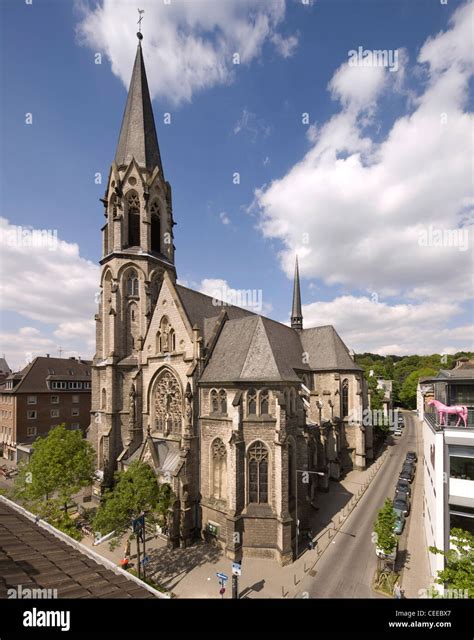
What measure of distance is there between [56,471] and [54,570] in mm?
14964

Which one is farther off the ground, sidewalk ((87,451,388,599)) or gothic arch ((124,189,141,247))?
gothic arch ((124,189,141,247))

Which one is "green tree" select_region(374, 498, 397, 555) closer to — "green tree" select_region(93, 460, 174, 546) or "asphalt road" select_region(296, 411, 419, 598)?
"asphalt road" select_region(296, 411, 419, 598)

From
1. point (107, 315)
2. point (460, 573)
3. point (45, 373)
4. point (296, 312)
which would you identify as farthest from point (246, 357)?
point (45, 373)

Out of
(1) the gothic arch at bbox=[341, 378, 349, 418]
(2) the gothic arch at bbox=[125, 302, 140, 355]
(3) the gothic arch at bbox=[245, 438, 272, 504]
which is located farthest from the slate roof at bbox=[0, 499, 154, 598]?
(1) the gothic arch at bbox=[341, 378, 349, 418]

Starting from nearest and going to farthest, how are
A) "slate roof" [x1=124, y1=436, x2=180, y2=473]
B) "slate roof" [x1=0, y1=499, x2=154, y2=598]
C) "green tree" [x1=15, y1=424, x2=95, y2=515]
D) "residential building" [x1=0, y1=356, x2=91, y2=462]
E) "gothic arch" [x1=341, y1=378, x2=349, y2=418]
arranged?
"slate roof" [x1=0, y1=499, x2=154, y2=598]
"green tree" [x1=15, y1=424, x2=95, y2=515]
"slate roof" [x1=124, y1=436, x2=180, y2=473]
"gothic arch" [x1=341, y1=378, x2=349, y2=418]
"residential building" [x1=0, y1=356, x2=91, y2=462]

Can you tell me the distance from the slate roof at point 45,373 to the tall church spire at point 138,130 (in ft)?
109

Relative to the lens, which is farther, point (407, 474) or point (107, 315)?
point (407, 474)

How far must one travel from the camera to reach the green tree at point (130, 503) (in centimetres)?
1756

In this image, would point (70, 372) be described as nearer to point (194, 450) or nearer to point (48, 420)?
point (48, 420)

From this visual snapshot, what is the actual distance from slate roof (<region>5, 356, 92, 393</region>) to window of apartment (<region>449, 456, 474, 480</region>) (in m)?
49.9

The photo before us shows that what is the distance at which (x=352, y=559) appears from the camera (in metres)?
20.2

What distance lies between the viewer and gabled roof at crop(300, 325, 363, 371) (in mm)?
37728

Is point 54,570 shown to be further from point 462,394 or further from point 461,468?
point 462,394
